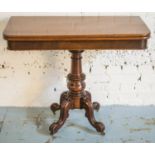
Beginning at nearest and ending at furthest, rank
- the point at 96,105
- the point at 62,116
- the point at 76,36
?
the point at 76,36
the point at 62,116
the point at 96,105

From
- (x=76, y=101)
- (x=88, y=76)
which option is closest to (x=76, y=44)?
(x=76, y=101)

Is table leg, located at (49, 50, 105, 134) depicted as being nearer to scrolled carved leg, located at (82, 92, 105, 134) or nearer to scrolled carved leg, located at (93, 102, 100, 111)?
scrolled carved leg, located at (82, 92, 105, 134)

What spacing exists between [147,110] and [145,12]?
762 mm

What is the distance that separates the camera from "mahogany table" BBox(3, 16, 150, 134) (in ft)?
5.51

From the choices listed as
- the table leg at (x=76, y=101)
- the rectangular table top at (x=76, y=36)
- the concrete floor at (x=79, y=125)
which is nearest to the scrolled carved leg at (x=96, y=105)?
the concrete floor at (x=79, y=125)

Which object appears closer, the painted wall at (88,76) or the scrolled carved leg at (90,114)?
the scrolled carved leg at (90,114)

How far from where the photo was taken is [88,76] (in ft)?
7.89

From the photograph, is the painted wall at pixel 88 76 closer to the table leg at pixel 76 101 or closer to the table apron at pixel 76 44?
the table leg at pixel 76 101

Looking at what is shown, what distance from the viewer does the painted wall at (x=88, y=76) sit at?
7.63 feet

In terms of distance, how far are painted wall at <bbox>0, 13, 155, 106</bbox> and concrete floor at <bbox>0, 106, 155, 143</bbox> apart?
8 cm

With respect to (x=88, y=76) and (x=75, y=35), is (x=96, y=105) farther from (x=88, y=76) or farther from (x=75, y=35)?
(x=75, y=35)

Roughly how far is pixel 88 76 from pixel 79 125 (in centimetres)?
39

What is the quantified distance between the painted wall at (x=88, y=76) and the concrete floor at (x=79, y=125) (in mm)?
83

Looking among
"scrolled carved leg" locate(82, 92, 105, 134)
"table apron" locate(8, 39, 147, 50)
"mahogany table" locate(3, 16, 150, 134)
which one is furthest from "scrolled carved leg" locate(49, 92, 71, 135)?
"table apron" locate(8, 39, 147, 50)
